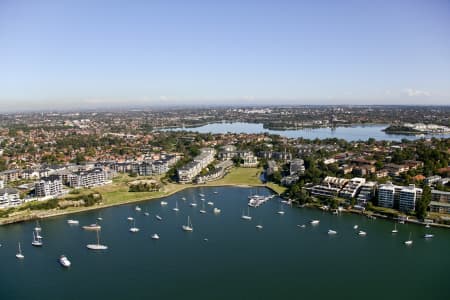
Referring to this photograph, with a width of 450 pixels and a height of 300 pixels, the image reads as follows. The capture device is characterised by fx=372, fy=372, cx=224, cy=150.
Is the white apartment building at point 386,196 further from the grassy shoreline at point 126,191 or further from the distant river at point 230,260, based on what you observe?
the grassy shoreline at point 126,191

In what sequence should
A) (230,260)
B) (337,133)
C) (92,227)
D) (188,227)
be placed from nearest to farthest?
(230,260)
(188,227)
(92,227)
(337,133)

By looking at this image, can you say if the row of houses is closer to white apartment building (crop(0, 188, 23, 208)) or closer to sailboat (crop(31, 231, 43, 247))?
white apartment building (crop(0, 188, 23, 208))

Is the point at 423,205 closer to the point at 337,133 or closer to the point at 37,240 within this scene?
the point at 37,240

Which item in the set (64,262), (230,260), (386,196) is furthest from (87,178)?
(386,196)

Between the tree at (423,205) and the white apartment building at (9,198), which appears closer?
the tree at (423,205)

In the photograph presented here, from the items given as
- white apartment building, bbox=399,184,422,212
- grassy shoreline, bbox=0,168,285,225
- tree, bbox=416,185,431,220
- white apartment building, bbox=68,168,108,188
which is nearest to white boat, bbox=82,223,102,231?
grassy shoreline, bbox=0,168,285,225

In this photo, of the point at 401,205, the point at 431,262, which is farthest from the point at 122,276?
the point at 401,205

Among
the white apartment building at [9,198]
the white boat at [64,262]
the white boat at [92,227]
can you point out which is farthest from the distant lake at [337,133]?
the white boat at [64,262]
